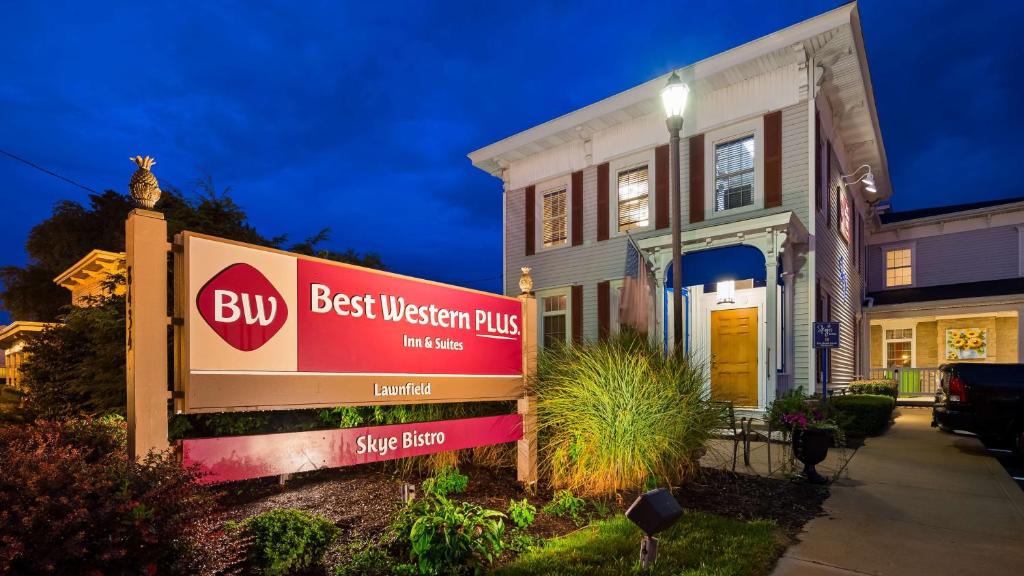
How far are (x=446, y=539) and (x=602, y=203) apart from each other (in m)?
11.7

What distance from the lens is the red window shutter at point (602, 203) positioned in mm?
14008

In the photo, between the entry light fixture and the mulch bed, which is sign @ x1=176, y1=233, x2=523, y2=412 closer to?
the mulch bed

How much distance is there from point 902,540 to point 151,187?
19.2ft

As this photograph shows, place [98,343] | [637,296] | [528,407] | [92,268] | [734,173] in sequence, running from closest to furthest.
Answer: [528,407] < [98,343] < [637,296] < [734,173] < [92,268]

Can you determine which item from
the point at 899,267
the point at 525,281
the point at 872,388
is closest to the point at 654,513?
the point at 525,281

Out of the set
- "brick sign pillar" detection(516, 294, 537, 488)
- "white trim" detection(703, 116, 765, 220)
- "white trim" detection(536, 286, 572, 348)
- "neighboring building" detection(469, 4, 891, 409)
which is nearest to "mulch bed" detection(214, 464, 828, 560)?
"brick sign pillar" detection(516, 294, 537, 488)

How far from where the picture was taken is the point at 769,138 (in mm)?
11312

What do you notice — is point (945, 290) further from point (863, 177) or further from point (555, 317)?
point (555, 317)

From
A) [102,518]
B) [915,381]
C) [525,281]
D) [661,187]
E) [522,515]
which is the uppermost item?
[661,187]

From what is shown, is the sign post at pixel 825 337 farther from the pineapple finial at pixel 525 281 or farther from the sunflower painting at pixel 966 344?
the sunflower painting at pixel 966 344

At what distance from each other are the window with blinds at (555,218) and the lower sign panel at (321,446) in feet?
34.6

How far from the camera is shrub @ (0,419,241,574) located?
1979mm

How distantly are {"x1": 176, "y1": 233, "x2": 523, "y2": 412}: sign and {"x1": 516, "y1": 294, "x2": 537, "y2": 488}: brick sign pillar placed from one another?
0.38 metres

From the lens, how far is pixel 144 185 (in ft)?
10.2
